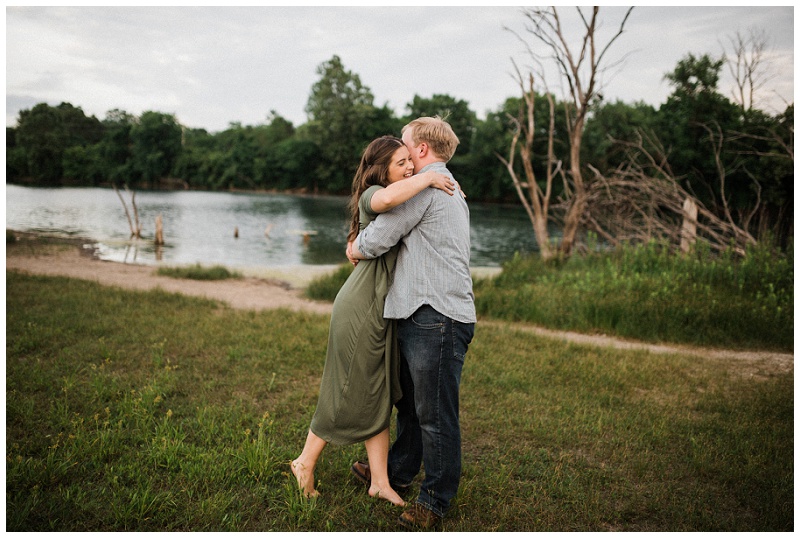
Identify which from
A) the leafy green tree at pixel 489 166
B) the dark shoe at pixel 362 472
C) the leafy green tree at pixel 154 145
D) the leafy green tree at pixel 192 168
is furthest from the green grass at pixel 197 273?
the leafy green tree at pixel 154 145

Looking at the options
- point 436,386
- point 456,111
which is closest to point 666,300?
point 436,386

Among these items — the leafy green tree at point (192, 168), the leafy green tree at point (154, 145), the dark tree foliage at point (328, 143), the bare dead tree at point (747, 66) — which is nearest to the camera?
the bare dead tree at point (747, 66)

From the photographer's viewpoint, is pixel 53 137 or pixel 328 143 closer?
pixel 53 137

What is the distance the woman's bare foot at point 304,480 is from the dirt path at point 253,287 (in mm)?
4799

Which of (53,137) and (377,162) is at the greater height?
(53,137)

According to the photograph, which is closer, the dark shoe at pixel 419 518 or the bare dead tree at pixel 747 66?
the dark shoe at pixel 419 518

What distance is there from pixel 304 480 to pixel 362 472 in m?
0.42

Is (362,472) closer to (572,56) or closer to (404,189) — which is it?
(404,189)

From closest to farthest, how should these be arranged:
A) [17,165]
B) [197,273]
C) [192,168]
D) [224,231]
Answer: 1. [197,273]
2. [224,231]
3. [17,165]
4. [192,168]

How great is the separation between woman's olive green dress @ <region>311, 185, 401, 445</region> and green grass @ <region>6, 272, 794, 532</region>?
1.43 feet

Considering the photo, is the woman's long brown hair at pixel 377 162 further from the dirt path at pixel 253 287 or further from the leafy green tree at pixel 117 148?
the leafy green tree at pixel 117 148

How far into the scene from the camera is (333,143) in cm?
7881

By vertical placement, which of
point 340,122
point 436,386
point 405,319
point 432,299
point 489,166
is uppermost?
point 340,122

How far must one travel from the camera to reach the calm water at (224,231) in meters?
24.0
